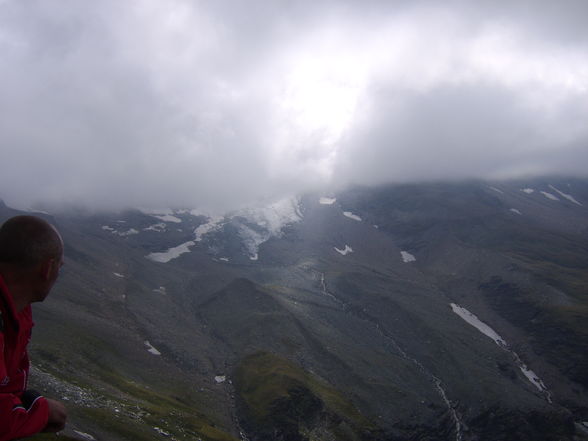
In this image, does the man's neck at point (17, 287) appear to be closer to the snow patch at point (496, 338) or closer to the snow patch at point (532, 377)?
the snow patch at point (496, 338)

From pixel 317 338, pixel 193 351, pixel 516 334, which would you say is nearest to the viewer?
pixel 193 351

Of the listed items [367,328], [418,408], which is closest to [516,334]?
[367,328]

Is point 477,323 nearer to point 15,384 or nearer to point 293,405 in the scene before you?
point 293,405

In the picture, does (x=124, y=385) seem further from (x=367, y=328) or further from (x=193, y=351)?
(x=367, y=328)

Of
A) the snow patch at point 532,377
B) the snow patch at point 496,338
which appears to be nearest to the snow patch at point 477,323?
the snow patch at point 496,338

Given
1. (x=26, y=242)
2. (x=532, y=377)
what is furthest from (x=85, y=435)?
(x=532, y=377)

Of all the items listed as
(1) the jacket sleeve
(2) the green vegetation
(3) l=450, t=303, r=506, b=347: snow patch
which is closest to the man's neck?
(1) the jacket sleeve

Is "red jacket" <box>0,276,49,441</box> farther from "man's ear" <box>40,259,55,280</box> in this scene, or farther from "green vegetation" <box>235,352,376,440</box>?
"green vegetation" <box>235,352,376,440</box>
